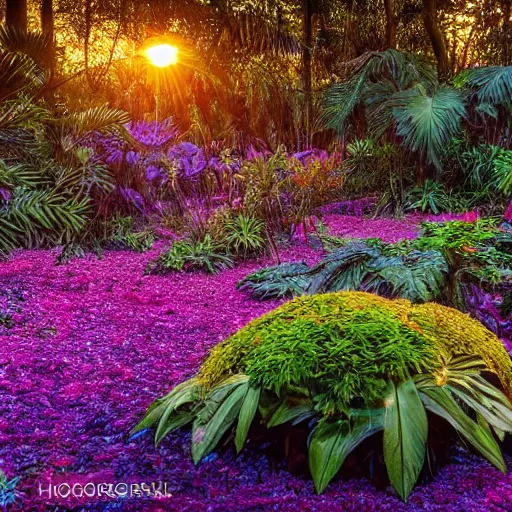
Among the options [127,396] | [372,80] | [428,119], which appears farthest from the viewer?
[372,80]

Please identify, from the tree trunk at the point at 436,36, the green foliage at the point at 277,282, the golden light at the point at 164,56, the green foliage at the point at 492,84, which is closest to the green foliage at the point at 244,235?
the green foliage at the point at 277,282

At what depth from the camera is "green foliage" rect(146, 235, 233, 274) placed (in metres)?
4.55

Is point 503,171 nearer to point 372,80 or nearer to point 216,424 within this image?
point 372,80

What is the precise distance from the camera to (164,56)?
9.73 m

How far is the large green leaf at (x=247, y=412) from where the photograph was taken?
142cm

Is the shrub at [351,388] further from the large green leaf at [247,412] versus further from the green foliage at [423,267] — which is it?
the green foliage at [423,267]

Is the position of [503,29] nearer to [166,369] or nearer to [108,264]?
[108,264]

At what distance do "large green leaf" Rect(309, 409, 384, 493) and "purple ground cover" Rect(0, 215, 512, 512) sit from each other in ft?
0.23

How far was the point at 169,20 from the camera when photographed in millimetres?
11391

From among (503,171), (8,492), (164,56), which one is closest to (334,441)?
(8,492)

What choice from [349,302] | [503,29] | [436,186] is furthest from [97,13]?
[349,302]

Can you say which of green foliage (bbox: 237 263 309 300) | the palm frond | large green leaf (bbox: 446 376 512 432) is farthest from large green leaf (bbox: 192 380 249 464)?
the palm frond

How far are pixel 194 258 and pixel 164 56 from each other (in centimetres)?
606

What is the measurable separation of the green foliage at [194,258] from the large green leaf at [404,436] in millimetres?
3227
